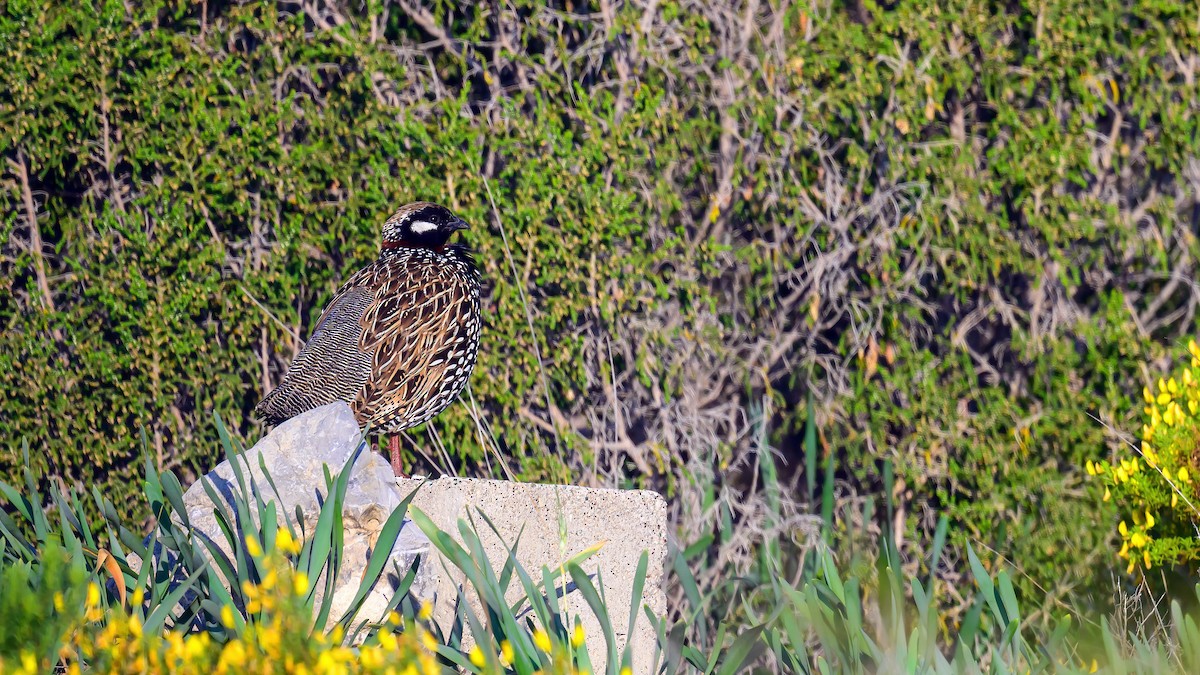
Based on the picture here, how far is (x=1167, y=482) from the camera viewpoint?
393 centimetres

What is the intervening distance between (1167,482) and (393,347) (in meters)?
2.50

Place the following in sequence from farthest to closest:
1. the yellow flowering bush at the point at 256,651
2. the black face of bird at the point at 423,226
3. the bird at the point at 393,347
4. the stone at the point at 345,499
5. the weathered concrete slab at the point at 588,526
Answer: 1. the black face of bird at the point at 423,226
2. the weathered concrete slab at the point at 588,526
3. the bird at the point at 393,347
4. the stone at the point at 345,499
5. the yellow flowering bush at the point at 256,651

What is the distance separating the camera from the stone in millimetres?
3084

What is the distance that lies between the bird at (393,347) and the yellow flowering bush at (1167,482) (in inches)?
84.9

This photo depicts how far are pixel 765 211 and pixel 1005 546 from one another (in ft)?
5.82

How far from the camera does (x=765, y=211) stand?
519 centimetres

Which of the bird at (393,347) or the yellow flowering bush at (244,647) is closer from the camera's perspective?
the yellow flowering bush at (244,647)

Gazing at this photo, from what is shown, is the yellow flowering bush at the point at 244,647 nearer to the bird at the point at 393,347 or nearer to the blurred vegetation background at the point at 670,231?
the bird at the point at 393,347

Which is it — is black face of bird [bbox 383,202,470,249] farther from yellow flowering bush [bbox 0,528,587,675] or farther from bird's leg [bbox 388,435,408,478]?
yellow flowering bush [bbox 0,528,587,675]

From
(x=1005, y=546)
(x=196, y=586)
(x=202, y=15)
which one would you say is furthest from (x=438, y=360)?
(x=1005, y=546)

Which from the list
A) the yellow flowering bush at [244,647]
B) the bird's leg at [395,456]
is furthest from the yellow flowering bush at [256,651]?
the bird's leg at [395,456]

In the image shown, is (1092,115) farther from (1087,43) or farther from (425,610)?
(425,610)

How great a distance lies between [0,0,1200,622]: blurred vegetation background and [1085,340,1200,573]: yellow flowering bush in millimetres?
716

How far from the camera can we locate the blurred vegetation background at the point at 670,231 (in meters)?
4.61
